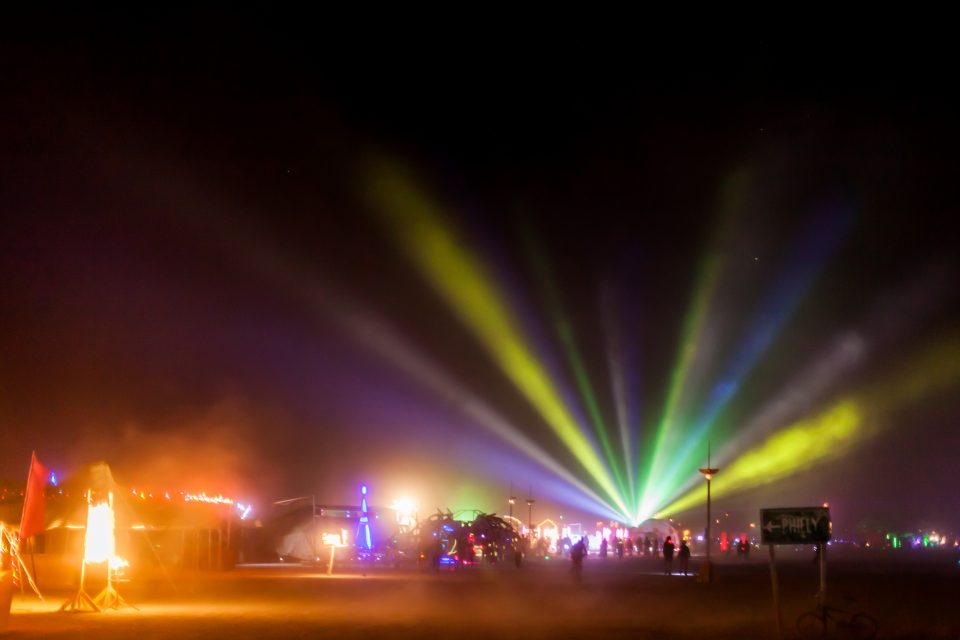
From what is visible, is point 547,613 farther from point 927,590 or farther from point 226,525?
point 226,525

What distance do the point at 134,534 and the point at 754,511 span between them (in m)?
101

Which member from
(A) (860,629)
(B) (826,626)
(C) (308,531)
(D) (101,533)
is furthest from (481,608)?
(C) (308,531)

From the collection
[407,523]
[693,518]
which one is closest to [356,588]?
[407,523]

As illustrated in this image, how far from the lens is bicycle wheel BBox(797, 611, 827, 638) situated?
1655 centimetres

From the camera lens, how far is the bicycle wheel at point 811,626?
16547 mm

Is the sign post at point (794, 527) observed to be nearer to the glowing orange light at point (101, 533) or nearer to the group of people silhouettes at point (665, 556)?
the glowing orange light at point (101, 533)

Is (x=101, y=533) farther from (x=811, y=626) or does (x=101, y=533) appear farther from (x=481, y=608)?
(x=811, y=626)

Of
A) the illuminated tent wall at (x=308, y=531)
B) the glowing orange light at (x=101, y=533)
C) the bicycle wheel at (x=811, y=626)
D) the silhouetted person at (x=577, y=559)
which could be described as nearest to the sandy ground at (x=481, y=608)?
the silhouetted person at (x=577, y=559)

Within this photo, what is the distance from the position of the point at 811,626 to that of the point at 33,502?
14.6 metres

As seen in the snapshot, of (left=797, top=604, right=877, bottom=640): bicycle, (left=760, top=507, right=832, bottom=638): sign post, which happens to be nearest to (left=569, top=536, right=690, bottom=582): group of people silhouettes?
(left=797, top=604, right=877, bottom=640): bicycle

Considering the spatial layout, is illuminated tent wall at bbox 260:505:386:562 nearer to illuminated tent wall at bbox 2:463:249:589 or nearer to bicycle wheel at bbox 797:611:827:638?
illuminated tent wall at bbox 2:463:249:589

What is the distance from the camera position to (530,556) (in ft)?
214

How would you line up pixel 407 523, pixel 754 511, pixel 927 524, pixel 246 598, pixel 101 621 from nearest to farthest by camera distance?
pixel 101 621 < pixel 246 598 < pixel 407 523 < pixel 754 511 < pixel 927 524

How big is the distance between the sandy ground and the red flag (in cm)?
178
